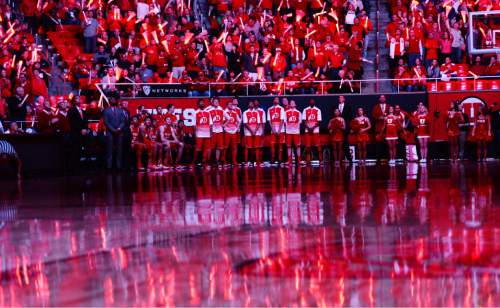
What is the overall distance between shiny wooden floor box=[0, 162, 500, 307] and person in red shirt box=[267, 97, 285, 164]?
56.8ft

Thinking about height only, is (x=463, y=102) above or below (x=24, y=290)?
above

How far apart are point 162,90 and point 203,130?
2285 mm

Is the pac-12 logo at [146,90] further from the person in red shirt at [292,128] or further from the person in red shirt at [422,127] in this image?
the person in red shirt at [422,127]

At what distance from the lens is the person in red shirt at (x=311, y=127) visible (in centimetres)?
3300

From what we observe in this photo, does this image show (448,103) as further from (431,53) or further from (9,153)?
(9,153)

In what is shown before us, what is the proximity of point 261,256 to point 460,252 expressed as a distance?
66.5 inches

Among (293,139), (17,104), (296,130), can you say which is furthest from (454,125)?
(17,104)

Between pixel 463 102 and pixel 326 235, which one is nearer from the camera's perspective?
pixel 326 235

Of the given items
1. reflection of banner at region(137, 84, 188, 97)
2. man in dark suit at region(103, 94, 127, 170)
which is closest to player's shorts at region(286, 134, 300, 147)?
reflection of banner at region(137, 84, 188, 97)

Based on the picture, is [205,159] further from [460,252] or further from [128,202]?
[460,252]

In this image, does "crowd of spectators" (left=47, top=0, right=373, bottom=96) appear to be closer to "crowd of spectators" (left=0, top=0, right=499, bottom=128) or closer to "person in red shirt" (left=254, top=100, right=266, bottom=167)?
"crowd of spectators" (left=0, top=0, right=499, bottom=128)

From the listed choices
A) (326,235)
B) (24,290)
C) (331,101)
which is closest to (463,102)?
(331,101)

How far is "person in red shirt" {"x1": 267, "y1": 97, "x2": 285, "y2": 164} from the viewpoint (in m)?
32.9

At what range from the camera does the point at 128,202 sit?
1458 centimetres
